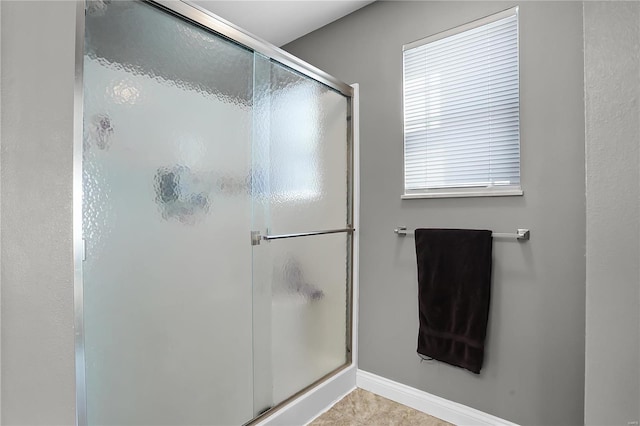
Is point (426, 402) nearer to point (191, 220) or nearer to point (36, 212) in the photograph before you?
point (191, 220)

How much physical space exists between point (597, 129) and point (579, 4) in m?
1.00

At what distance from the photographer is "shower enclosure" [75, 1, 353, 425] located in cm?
109

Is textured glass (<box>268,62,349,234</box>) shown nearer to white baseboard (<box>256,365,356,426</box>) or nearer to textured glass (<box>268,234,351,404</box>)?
textured glass (<box>268,234,351,404</box>)

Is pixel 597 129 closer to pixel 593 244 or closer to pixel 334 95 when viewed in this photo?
pixel 593 244

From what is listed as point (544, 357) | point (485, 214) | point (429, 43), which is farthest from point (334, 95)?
point (544, 357)

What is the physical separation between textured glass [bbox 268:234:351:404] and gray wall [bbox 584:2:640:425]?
1.23 metres

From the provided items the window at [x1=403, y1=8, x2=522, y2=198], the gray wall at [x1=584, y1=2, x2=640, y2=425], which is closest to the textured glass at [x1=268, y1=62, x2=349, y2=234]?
the window at [x1=403, y1=8, x2=522, y2=198]

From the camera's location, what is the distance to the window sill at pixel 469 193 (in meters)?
1.65

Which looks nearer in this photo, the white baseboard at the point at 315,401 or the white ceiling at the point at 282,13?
the white baseboard at the point at 315,401

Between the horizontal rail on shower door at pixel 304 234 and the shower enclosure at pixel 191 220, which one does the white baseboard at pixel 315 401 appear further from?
the horizontal rail on shower door at pixel 304 234

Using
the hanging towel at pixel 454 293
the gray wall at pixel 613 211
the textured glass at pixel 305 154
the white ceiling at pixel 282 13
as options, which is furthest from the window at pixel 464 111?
the gray wall at pixel 613 211

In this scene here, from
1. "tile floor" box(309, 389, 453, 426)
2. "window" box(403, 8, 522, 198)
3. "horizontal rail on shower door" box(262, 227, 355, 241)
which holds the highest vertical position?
"window" box(403, 8, 522, 198)

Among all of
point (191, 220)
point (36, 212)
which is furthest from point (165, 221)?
point (36, 212)

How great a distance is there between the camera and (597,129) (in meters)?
0.86
